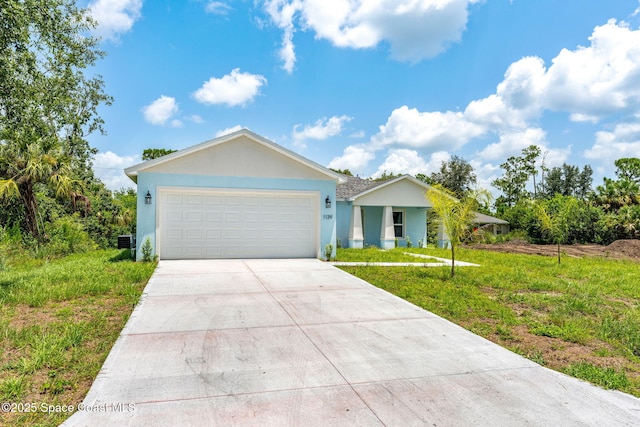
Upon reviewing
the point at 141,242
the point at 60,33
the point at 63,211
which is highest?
the point at 60,33

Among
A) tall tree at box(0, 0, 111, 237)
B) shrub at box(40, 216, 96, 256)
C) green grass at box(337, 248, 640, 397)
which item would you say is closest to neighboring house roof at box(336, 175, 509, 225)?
green grass at box(337, 248, 640, 397)

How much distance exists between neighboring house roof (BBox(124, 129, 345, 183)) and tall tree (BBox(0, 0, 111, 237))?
409cm

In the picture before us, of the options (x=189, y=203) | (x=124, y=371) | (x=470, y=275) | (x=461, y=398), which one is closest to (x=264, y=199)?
(x=189, y=203)

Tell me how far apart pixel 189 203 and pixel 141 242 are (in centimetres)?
187

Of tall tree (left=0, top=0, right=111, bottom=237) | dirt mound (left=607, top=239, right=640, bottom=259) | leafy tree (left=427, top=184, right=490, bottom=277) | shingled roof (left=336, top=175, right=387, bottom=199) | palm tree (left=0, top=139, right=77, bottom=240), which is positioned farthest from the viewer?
shingled roof (left=336, top=175, right=387, bottom=199)

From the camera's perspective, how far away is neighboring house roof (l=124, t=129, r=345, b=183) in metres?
11.8

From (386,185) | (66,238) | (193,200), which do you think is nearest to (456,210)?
(193,200)

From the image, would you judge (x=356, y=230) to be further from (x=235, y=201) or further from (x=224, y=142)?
(x=224, y=142)

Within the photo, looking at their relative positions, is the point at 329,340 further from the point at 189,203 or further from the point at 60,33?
the point at 60,33

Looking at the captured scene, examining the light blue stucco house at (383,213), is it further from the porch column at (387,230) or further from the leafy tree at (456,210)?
the leafy tree at (456,210)

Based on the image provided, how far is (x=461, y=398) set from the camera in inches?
141

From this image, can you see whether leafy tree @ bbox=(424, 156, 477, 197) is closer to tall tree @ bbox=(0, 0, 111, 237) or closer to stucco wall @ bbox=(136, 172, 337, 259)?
stucco wall @ bbox=(136, 172, 337, 259)

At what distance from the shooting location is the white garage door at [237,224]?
1245 cm

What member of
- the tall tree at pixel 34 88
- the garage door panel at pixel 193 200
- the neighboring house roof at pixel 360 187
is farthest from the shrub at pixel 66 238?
the neighboring house roof at pixel 360 187
